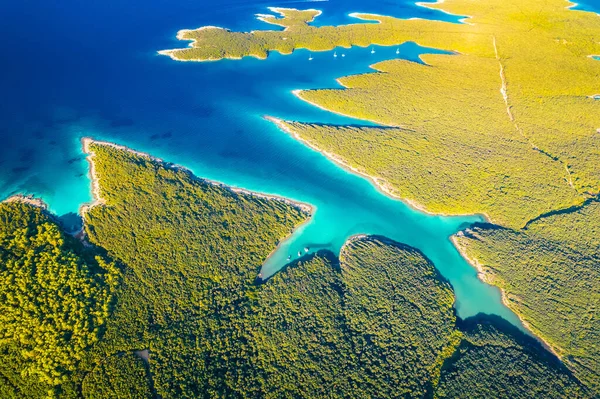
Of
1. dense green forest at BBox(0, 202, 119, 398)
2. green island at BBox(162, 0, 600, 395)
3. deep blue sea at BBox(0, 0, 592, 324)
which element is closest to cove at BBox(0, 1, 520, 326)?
deep blue sea at BBox(0, 0, 592, 324)

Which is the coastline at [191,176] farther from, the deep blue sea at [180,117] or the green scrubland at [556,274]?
the green scrubland at [556,274]

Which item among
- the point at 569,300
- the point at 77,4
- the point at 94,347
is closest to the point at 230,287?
the point at 94,347

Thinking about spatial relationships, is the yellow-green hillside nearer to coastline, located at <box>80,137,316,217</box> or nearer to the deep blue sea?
the deep blue sea

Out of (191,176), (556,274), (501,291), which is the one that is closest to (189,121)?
(191,176)

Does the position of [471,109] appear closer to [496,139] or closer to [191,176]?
[496,139]

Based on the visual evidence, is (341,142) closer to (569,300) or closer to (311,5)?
(569,300)

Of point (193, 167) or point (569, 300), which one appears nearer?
point (569, 300)
